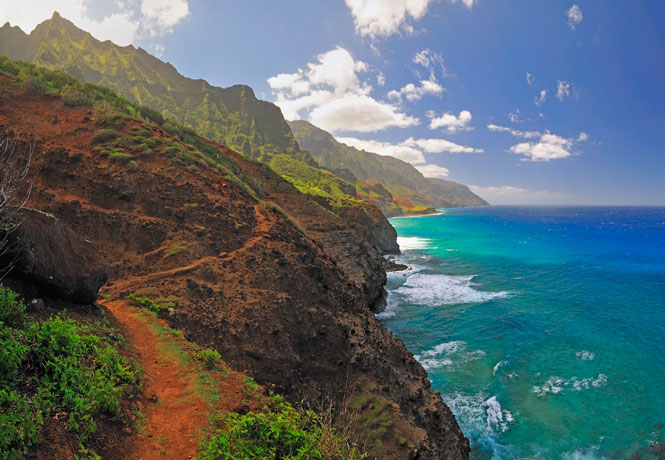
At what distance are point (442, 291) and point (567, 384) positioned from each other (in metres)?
21.6

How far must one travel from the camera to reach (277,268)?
17.6 metres

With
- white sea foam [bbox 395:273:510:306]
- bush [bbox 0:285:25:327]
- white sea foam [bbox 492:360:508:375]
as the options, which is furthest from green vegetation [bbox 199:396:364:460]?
white sea foam [bbox 395:273:510:306]

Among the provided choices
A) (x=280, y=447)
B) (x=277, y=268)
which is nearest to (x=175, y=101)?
(x=277, y=268)

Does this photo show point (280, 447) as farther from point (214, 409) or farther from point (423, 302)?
point (423, 302)

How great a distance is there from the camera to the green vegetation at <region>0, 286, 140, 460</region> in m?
4.77

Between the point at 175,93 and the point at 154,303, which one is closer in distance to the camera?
the point at 154,303

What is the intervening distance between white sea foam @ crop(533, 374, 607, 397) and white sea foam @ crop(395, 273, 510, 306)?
52.8 feet

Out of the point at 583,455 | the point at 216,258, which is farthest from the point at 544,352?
the point at 216,258

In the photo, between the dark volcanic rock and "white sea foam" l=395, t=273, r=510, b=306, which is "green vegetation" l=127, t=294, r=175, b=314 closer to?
the dark volcanic rock

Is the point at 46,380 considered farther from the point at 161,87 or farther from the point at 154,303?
the point at 161,87

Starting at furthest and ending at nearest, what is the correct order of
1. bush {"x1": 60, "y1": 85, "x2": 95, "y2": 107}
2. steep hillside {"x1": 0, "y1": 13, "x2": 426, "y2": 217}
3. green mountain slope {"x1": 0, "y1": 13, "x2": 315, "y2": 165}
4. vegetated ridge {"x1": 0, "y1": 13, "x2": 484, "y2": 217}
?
1. green mountain slope {"x1": 0, "y1": 13, "x2": 315, "y2": 165}
2. steep hillside {"x1": 0, "y1": 13, "x2": 426, "y2": 217}
3. vegetated ridge {"x1": 0, "y1": 13, "x2": 484, "y2": 217}
4. bush {"x1": 60, "y1": 85, "x2": 95, "y2": 107}

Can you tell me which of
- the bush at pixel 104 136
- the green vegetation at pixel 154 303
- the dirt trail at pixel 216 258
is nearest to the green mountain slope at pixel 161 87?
the bush at pixel 104 136

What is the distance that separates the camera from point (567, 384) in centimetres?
2234

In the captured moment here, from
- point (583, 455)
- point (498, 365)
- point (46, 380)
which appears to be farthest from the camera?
point (498, 365)
